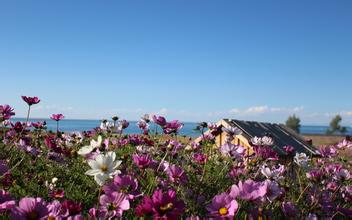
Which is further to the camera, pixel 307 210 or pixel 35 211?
pixel 307 210

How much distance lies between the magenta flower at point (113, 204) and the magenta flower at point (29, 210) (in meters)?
0.26

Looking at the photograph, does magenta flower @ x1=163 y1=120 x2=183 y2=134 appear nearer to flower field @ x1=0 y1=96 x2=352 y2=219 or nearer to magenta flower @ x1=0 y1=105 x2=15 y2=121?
flower field @ x1=0 y1=96 x2=352 y2=219

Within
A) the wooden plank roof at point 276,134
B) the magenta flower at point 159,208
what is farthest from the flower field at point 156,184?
the wooden plank roof at point 276,134

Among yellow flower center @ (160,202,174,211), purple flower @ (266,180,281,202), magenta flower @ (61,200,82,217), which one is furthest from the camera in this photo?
purple flower @ (266,180,281,202)

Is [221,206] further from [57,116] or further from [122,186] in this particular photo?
[57,116]

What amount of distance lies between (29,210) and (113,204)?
0.36 metres

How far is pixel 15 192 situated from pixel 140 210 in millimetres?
1519

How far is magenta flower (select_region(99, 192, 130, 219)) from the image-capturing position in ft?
6.49

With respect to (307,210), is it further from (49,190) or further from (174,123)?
(49,190)

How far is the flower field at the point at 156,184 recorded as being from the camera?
1.94 meters

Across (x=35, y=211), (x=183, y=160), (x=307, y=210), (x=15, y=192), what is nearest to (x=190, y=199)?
(x=307, y=210)

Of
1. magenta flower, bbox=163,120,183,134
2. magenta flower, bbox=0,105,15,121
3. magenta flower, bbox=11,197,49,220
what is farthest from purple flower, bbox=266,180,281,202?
magenta flower, bbox=0,105,15,121

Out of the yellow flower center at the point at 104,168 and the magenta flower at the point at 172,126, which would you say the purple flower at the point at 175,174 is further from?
the magenta flower at the point at 172,126

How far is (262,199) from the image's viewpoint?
8.36 feet
